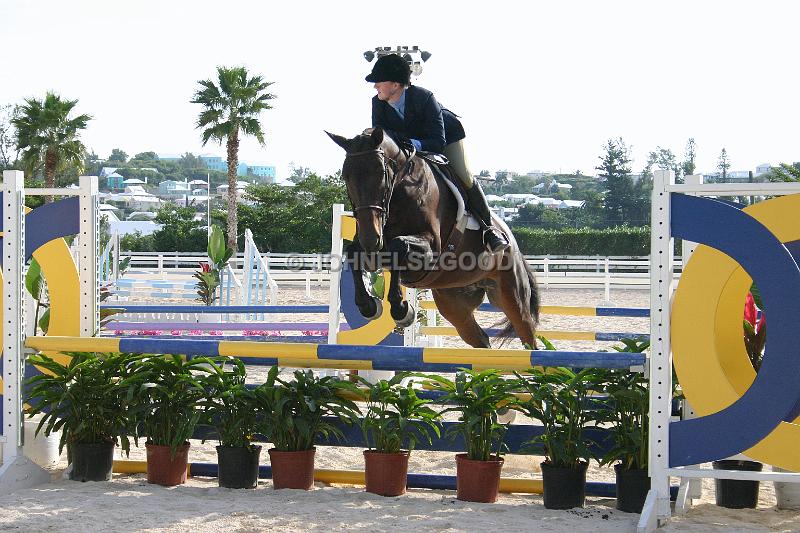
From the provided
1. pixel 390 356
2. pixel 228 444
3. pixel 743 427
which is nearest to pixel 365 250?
pixel 390 356

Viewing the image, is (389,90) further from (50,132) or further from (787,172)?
(50,132)

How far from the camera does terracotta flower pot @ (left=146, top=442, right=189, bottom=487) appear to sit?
4266mm

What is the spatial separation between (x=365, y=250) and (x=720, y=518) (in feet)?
6.84

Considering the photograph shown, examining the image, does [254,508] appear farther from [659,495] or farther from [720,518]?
[720,518]

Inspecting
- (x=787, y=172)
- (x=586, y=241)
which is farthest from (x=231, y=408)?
(x=586, y=241)

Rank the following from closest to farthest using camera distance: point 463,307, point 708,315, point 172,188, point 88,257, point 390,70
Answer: point 708,315
point 88,257
point 390,70
point 463,307
point 172,188

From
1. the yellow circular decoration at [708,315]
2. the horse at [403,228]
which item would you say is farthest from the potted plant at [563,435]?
the horse at [403,228]

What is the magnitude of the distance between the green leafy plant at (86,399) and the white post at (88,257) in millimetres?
419

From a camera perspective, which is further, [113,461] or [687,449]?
[113,461]

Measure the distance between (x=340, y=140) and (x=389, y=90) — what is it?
1.77 ft

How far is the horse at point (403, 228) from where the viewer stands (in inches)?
178

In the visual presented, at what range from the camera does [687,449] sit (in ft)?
12.0

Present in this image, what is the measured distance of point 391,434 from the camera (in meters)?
4.11

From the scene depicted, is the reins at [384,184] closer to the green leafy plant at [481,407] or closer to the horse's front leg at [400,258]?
the horse's front leg at [400,258]
